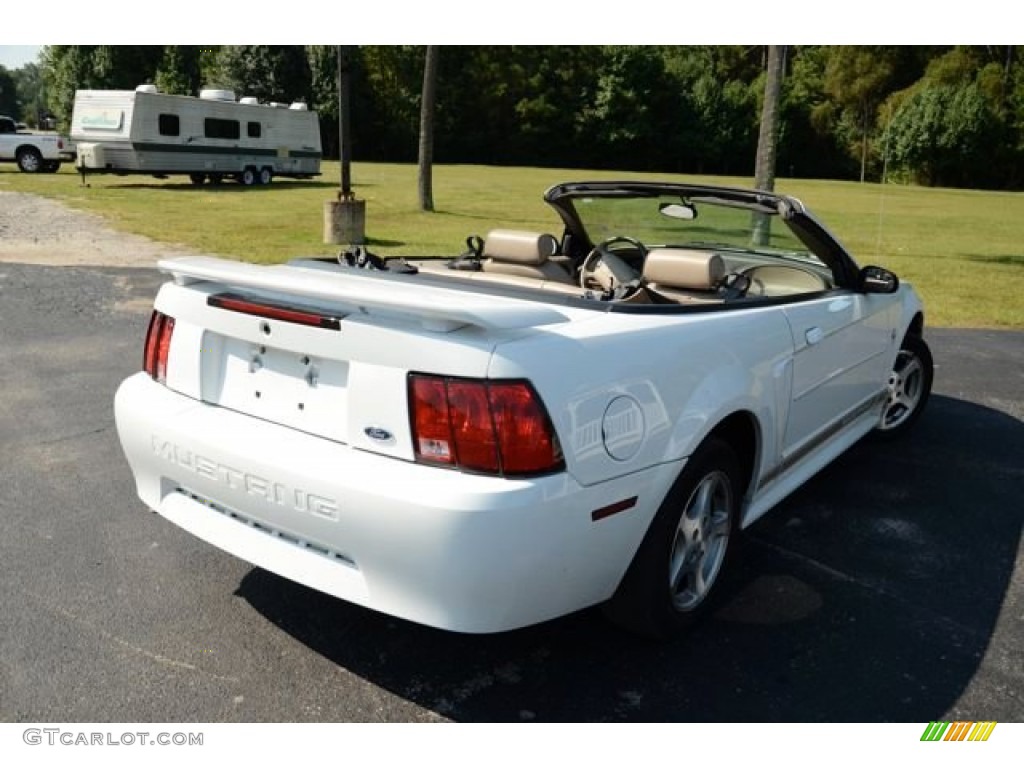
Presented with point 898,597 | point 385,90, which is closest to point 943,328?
point 898,597

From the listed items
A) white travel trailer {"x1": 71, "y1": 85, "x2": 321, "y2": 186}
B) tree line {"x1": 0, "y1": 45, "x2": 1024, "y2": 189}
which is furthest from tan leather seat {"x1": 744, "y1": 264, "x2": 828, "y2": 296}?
tree line {"x1": 0, "y1": 45, "x2": 1024, "y2": 189}

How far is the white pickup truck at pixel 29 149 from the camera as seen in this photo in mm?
31781

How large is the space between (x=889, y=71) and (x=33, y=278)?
6595 centimetres

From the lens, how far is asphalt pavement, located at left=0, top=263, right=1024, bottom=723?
267 cm

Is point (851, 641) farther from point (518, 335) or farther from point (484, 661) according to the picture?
point (518, 335)

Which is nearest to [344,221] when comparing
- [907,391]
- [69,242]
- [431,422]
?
[69,242]

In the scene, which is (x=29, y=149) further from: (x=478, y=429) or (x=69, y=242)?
(x=478, y=429)

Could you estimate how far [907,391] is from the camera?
17.6ft

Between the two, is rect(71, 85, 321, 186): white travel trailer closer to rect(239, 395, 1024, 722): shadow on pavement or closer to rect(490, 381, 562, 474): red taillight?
rect(239, 395, 1024, 722): shadow on pavement

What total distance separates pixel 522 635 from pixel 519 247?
163cm

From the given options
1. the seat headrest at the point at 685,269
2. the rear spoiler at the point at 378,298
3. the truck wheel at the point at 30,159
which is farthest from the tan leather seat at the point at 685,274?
the truck wheel at the point at 30,159

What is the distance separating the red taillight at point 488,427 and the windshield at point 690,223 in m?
2.02

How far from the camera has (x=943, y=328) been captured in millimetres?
9297

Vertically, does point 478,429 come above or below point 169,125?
below
